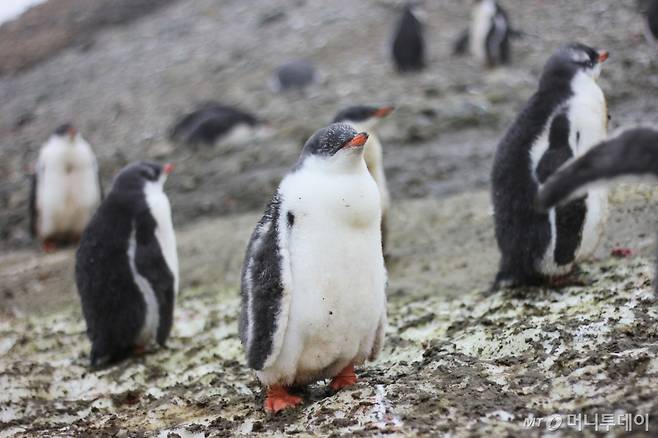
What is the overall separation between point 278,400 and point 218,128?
9586 millimetres

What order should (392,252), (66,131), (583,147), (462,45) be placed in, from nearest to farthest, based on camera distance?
1. (583,147)
2. (392,252)
3. (66,131)
4. (462,45)

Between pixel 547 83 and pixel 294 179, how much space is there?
7.88ft

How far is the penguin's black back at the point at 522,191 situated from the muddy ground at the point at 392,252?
0.71ft

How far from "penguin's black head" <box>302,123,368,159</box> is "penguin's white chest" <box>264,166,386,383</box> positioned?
11cm

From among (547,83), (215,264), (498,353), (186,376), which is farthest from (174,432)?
(215,264)

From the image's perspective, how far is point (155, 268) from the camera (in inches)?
222

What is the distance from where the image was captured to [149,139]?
14.1 meters

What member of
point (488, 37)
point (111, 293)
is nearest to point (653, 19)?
point (488, 37)

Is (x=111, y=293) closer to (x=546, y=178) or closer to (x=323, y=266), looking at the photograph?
(x=323, y=266)

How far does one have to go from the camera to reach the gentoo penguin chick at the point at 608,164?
9.77 feet

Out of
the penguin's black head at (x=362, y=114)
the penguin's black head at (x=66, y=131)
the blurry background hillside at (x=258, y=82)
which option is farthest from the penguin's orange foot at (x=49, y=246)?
the penguin's black head at (x=362, y=114)

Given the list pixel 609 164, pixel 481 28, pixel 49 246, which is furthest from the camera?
pixel 481 28

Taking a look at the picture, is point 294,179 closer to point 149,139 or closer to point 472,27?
point 149,139

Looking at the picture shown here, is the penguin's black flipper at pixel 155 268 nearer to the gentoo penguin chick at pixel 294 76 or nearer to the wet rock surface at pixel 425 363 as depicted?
the wet rock surface at pixel 425 363
